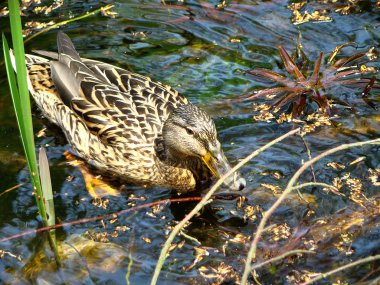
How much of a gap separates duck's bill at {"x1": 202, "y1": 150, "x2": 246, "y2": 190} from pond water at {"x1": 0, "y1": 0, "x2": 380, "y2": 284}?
0.89ft

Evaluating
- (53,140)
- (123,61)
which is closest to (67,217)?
(53,140)

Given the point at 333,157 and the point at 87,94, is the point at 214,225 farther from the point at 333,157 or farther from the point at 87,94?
the point at 87,94

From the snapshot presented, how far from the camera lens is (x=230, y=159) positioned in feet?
22.4

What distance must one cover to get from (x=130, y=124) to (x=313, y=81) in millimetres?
1947

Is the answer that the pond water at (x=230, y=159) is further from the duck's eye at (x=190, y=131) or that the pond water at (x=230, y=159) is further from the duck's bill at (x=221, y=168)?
the duck's eye at (x=190, y=131)

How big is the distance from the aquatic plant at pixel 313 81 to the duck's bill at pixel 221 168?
4.33ft

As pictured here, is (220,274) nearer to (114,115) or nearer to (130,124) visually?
(130,124)

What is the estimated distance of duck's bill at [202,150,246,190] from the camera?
6.07m

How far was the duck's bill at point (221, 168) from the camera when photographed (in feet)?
19.9

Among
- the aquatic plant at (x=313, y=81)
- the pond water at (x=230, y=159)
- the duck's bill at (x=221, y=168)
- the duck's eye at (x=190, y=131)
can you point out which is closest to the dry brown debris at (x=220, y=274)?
the pond water at (x=230, y=159)

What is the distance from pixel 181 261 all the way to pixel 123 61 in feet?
10.9

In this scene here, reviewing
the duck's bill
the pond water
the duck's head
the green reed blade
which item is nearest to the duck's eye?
the duck's head

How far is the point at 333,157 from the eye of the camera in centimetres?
667

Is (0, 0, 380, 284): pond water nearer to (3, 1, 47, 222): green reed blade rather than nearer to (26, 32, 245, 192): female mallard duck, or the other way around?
(26, 32, 245, 192): female mallard duck
